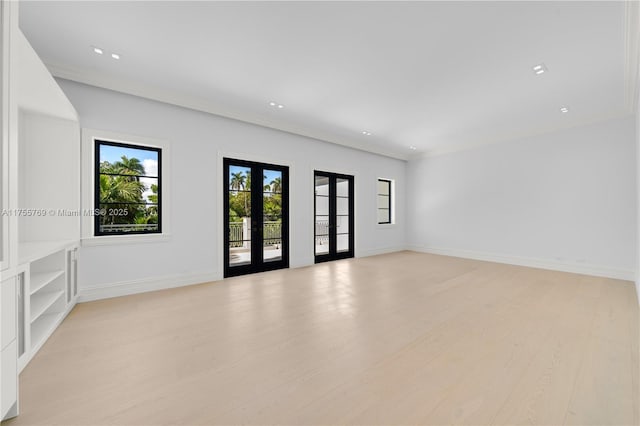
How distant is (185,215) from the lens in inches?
174

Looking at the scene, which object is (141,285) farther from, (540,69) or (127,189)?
(540,69)

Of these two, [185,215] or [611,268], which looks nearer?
[185,215]

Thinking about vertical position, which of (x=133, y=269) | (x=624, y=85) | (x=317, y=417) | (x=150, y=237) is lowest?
(x=317, y=417)

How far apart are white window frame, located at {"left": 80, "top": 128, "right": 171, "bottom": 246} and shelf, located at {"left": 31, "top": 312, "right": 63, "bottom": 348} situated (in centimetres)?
108

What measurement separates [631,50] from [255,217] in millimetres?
5676

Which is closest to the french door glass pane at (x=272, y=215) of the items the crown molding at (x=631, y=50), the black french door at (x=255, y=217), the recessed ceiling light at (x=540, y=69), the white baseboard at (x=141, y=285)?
the black french door at (x=255, y=217)

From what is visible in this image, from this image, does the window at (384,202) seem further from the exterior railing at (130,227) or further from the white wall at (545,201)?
the exterior railing at (130,227)

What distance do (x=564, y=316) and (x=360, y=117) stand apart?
4293 mm

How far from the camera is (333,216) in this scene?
269 inches

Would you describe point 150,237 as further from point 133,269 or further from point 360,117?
point 360,117

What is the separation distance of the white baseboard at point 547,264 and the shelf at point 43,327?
7986 mm

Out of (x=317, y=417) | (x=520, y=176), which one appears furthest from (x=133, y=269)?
→ (x=520, y=176)

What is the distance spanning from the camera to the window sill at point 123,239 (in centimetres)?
364

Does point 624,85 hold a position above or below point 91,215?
above
